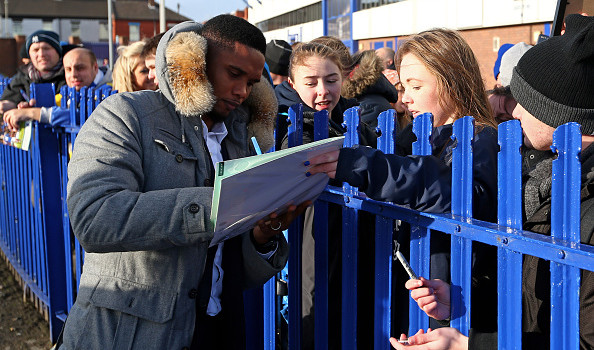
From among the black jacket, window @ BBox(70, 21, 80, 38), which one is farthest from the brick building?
window @ BBox(70, 21, 80, 38)

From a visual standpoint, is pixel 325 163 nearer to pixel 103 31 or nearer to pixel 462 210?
pixel 462 210

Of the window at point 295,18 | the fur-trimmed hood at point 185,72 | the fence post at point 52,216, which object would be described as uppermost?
the window at point 295,18

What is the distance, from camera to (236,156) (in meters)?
2.49

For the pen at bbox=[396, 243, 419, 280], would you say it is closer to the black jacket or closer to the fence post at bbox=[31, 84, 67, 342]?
the black jacket

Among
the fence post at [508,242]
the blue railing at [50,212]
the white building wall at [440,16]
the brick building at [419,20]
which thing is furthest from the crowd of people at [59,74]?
the white building wall at [440,16]

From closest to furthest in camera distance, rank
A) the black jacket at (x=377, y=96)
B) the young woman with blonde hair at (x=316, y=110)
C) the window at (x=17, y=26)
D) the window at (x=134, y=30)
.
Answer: the young woman with blonde hair at (x=316, y=110)
the black jacket at (x=377, y=96)
the window at (x=17, y=26)
the window at (x=134, y=30)

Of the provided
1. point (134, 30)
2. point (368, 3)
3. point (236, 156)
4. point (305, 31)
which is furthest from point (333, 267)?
point (134, 30)

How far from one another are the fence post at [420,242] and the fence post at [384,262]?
0.12 metres

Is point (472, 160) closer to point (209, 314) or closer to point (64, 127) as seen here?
point (209, 314)

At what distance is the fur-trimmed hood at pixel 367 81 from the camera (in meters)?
4.90

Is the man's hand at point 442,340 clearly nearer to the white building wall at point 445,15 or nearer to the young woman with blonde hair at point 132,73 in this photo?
the young woman with blonde hair at point 132,73

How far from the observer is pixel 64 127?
4477 mm

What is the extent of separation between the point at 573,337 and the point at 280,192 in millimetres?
907

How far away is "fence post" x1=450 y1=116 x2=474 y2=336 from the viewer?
1817mm
